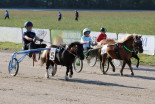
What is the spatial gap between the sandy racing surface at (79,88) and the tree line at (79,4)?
76.4 metres

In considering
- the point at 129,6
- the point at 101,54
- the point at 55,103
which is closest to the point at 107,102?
the point at 55,103

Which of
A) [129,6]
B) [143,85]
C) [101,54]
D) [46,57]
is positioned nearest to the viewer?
[143,85]

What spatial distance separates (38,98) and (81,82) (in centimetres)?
255

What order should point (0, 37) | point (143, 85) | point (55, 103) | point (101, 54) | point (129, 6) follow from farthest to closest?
point (129, 6), point (0, 37), point (101, 54), point (143, 85), point (55, 103)

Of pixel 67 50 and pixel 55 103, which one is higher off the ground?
pixel 67 50

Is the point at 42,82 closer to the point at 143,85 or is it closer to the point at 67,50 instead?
the point at 67,50

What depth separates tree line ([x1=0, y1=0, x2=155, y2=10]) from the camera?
292 feet

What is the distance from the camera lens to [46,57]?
12102mm

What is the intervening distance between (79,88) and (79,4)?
3183 inches

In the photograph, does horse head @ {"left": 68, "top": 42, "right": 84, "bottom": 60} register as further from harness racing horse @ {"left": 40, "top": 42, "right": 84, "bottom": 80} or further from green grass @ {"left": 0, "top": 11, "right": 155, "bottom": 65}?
green grass @ {"left": 0, "top": 11, "right": 155, "bottom": 65}

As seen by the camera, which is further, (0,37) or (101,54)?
(0,37)

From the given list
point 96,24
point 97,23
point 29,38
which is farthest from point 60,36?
point 97,23

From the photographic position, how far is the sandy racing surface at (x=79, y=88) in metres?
8.84

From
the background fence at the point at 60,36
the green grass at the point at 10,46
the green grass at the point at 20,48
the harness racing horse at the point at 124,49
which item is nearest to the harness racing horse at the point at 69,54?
the harness racing horse at the point at 124,49
